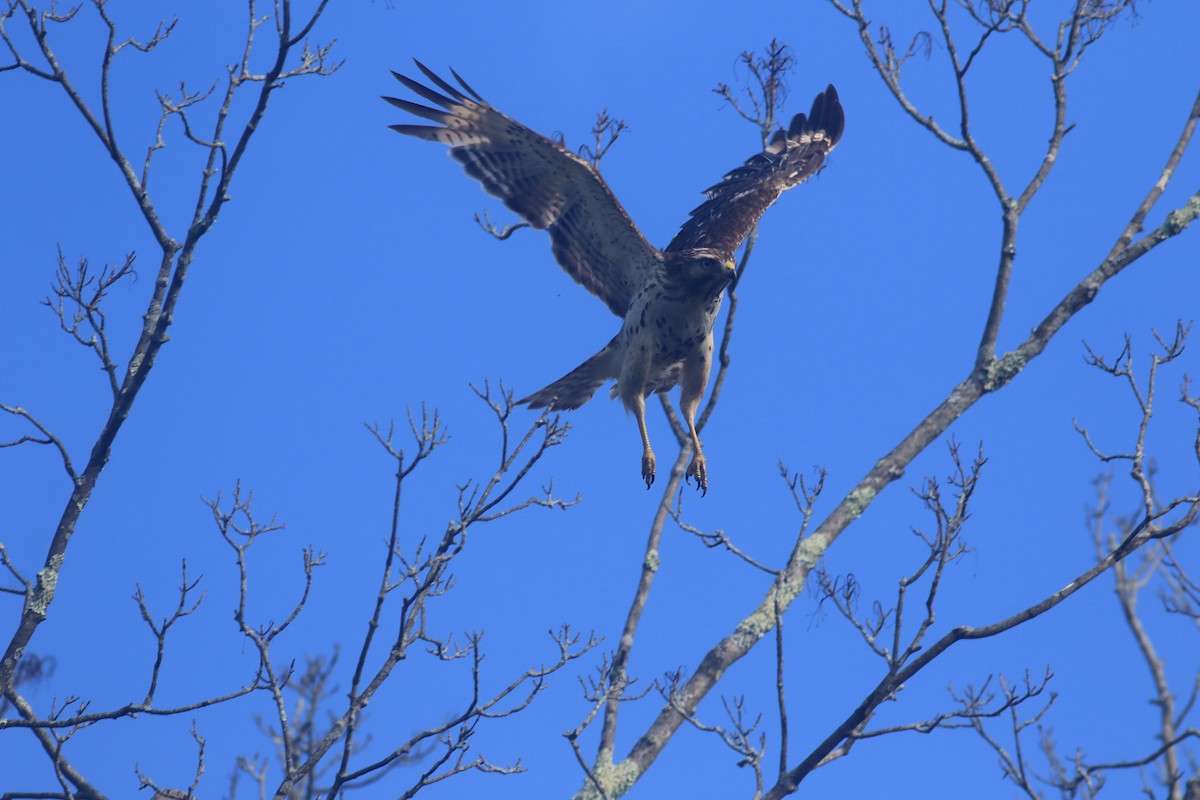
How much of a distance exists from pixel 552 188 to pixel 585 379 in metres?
1.30

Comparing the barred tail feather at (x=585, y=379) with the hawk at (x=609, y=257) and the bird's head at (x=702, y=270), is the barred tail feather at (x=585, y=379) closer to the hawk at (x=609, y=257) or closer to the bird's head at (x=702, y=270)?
the hawk at (x=609, y=257)

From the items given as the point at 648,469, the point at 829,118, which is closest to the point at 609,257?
the point at 648,469

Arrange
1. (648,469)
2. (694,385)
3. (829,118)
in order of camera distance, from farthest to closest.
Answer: (829,118) < (694,385) < (648,469)

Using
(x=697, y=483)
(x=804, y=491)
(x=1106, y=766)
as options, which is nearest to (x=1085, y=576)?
(x=1106, y=766)

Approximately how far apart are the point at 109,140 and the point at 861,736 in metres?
3.98

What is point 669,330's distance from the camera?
306 inches

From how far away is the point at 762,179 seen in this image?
373 inches

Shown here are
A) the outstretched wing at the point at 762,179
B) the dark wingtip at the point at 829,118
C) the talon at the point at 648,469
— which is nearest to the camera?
the talon at the point at 648,469

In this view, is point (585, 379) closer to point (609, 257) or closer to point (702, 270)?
point (609, 257)

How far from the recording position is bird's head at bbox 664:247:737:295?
761cm

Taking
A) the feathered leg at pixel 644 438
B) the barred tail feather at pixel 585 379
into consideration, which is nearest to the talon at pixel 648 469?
the feathered leg at pixel 644 438

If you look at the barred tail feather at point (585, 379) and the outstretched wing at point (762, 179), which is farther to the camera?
the outstretched wing at point (762, 179)

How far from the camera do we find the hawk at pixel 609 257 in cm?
766

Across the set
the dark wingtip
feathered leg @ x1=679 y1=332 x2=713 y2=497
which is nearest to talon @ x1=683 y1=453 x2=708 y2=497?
feathered leg @ x1=679 y1=332 x2=713 y2=497
